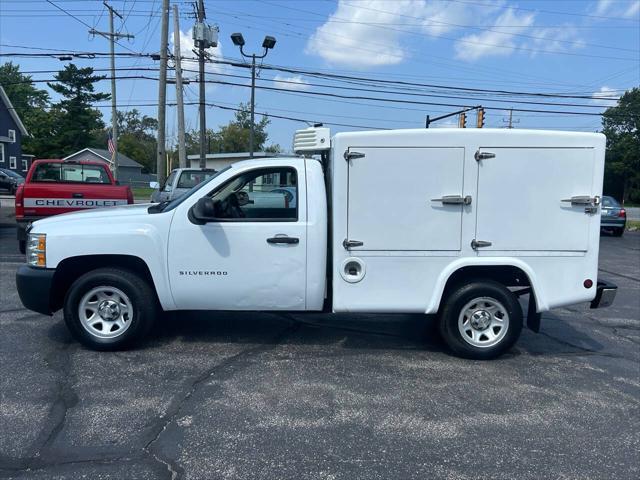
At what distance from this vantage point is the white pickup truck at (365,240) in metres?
4.92

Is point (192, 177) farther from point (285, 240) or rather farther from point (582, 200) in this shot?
point (582, 200)

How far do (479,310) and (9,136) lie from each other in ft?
172

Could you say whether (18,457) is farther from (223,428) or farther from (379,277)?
(379,277)

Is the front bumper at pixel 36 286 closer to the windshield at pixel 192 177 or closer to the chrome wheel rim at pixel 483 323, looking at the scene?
the chrome wheel rim at pixel 483 323

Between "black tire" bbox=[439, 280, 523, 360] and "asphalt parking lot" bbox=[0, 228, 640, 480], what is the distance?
16 centimetres

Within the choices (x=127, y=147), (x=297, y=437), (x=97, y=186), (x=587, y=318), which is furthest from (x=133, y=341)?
(x=127, y=147)

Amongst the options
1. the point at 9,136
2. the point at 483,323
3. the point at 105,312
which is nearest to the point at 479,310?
the point at 483,323

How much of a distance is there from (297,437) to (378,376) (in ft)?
4.37

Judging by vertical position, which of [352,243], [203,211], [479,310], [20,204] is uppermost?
[203,211]

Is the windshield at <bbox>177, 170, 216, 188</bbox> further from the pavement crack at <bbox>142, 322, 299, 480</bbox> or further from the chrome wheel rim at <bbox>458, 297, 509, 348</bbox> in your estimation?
the chrome wheel rim at <bbox>458, 297, 509, 348</bbox>

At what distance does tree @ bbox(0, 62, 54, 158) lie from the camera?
2311 inches

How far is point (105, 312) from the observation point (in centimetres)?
516

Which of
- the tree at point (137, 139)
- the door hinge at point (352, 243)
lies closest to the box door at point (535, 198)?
the door hinge at point (352, 243)

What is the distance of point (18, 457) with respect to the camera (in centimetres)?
327
